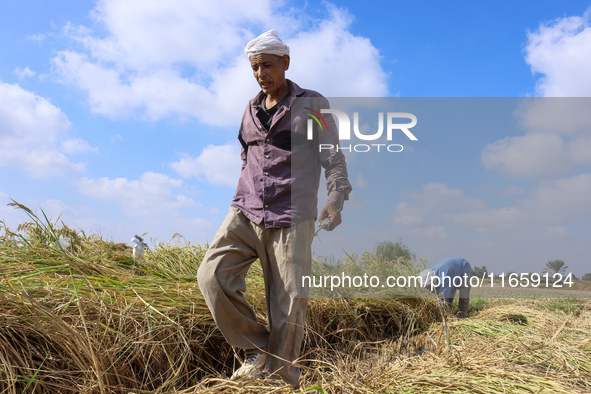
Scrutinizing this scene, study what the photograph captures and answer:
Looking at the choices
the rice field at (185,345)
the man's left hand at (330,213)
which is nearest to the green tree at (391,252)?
the rice field at (185,345)

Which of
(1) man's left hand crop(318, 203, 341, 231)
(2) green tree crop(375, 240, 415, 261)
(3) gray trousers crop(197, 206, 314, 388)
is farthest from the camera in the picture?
(2) green tree crop(375, 240, 415, 261)

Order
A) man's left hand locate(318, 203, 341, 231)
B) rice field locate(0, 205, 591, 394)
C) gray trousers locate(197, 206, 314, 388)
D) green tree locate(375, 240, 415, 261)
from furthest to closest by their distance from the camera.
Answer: green tree locate(375, 240, 415, 261)
man's left hand locate(318, 203, 341, 231)
gray trousers locate(197, 206, 314, 388)
rice field locate(0, 205, 591, 394)

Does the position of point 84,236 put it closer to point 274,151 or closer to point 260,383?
point 274,151

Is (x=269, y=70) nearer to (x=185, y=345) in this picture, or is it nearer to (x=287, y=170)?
(x=287, y=170)

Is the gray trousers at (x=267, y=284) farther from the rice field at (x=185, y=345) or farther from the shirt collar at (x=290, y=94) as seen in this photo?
the shirt collar at (x=290, y=94)

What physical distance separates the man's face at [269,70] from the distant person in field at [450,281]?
2.38 m

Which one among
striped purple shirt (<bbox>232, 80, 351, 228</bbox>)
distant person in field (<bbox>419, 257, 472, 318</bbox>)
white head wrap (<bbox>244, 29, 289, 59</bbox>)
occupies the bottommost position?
distant person in field (<bbox>419, 257, 472, 318</bbox>)

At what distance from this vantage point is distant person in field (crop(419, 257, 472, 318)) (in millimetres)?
3809

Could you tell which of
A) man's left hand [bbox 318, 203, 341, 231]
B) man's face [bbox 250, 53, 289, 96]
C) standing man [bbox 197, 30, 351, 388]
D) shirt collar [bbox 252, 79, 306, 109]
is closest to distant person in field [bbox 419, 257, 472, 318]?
man's left hand [bbox 318, 203, 341, 231]

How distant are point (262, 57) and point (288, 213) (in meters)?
0.81

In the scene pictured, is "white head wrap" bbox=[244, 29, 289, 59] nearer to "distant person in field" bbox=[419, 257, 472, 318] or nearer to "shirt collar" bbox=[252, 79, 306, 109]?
"shirt collar" bbox=[252, 79, 306, 109]

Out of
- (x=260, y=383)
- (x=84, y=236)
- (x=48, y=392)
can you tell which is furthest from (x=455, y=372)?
(x=84, y=236)

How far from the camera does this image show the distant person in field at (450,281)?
3.81 m

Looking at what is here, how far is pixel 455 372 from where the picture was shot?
145 centimetres
